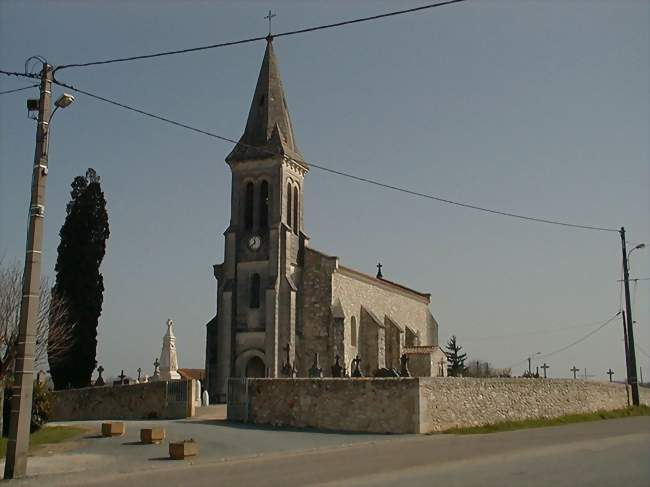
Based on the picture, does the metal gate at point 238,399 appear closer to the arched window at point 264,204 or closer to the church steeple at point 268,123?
the arched window at point 264,204

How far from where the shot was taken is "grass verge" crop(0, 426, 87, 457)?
19.9m

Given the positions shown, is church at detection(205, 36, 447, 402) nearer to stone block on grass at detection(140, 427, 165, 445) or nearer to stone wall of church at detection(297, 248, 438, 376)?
stone wall of church at detection(297, 248, 438, 376)

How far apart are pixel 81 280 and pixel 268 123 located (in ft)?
44.7

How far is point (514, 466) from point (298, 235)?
26833mm

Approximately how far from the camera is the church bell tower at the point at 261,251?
3728 cm

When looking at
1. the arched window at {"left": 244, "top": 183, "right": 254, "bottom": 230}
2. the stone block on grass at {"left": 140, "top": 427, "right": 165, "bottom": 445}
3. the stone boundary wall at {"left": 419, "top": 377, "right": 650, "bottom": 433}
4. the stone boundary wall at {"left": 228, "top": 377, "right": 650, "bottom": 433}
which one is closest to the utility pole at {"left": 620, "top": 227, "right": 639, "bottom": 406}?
the stone boundary wall at {"left": 419, "top": 377, "right": 650, "bottom": 433}

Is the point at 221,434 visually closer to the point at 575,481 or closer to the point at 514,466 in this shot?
the point at 514,466

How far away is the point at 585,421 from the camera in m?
28.8

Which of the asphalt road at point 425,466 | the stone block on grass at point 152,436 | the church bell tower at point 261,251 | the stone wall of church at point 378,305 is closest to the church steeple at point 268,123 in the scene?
the church bell tower at point 261,251

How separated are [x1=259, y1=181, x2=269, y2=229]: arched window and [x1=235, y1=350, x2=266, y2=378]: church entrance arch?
7028 mm

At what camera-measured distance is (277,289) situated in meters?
37.5

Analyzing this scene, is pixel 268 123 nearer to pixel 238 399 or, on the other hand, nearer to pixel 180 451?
pixel 238 399

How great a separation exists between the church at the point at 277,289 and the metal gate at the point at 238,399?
924cm

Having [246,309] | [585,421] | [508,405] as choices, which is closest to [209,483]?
[508,405]
